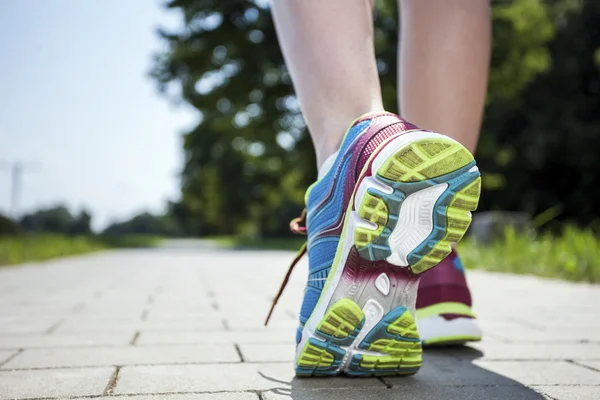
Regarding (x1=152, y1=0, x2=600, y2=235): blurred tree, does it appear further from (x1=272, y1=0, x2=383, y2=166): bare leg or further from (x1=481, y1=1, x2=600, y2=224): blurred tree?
(x1=272, y1=0, x2=383, y2=166): bare leg

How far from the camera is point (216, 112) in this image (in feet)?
58.1

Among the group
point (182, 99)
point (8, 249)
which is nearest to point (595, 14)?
point (182, 99)

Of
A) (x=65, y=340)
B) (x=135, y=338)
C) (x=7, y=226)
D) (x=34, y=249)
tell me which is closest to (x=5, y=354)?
(x=65, y=340)

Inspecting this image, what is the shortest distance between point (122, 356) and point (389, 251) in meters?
0.72

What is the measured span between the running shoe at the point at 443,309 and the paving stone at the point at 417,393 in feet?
1.08

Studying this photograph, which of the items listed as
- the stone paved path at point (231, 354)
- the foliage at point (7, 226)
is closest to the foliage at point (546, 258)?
the stone paved path at point (231, 354)

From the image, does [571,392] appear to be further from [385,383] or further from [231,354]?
[231,354]

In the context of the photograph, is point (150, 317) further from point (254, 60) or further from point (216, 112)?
point (216, 112)

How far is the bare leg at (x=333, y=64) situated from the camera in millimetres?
1234

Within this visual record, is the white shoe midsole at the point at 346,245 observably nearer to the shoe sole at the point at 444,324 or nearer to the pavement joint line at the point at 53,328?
the shoe sole at the point at 444,324

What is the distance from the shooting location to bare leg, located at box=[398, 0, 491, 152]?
1543 millimetres

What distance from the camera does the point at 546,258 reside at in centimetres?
455

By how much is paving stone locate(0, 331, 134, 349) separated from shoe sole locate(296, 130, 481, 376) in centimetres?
68

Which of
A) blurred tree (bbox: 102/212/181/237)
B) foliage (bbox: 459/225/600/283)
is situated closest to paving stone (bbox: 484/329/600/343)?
foliage (bbox: 459/225/600/283)
